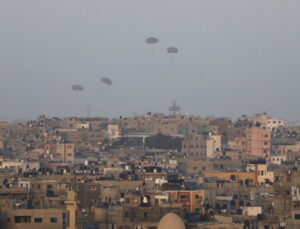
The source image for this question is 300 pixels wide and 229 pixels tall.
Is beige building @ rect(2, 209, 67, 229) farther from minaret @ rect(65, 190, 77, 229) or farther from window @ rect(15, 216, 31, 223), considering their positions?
minaret @ rect(65, 190, 77, 229)

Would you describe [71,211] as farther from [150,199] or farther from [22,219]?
[150,199]

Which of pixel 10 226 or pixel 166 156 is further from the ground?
pixel 166 156

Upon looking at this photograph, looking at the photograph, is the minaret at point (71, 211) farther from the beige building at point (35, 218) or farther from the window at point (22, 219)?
the window at point (22, 219)

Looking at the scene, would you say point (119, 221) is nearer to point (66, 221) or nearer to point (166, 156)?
point (66, 221)

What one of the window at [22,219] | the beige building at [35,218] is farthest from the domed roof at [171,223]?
the window at [22,219]

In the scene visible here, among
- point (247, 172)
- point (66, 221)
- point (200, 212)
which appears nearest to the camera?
point (66, 221)

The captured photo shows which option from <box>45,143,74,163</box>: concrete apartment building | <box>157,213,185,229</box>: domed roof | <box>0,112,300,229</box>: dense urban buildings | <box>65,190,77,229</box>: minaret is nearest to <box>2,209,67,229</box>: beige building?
<box>0,112,300,229</box>: dense urban buildings

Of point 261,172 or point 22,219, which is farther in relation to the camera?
point 261,172

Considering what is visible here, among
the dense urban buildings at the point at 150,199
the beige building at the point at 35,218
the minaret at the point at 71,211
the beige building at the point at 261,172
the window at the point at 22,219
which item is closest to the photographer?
the minaret at the point at 71,211

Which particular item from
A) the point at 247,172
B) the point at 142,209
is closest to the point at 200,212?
the point at 142,209

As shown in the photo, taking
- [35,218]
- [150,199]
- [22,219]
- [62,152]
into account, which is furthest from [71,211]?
[62,152]

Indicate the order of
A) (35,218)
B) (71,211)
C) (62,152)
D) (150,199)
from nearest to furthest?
(71,211) < (35,218) < (150,199) < (62,152)
